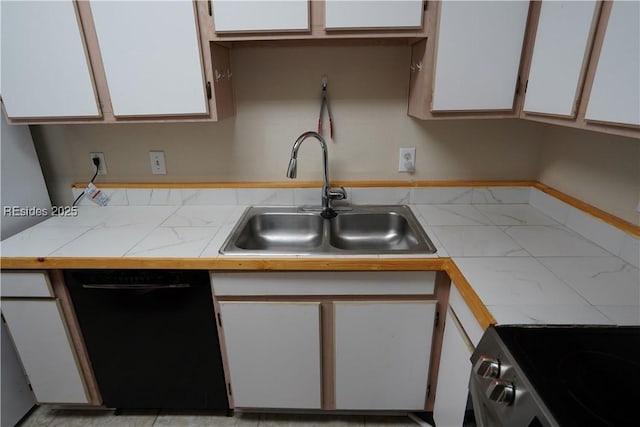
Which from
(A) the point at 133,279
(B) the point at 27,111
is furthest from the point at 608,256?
(B) the point at 27,111

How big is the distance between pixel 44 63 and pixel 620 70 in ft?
6.04

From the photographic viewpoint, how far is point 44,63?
1.24 m

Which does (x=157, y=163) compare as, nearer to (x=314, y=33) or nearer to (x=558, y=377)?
(x=314, y=33)

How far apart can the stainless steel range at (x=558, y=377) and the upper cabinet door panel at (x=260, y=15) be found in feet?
3.75

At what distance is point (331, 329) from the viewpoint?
129 centimetres

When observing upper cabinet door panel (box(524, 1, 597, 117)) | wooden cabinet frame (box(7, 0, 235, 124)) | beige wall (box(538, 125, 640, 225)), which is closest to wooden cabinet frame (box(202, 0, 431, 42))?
wooden cabinet frame (box(7, 0, 235, 124))

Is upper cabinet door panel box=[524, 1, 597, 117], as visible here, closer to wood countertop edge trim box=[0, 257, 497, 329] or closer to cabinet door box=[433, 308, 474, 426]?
wood countertop edge trim box=[0, 257, 497, 329]

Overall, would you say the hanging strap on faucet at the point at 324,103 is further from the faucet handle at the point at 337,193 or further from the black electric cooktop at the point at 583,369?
the black electric cooktop at the point at 583,369

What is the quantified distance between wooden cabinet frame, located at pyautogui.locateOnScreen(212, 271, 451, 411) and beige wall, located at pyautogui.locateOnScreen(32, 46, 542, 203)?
640 millimetres

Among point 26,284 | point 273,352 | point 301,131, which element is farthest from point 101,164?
point 273,352

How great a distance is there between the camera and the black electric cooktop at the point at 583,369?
0.57 m

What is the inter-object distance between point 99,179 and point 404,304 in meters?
1.60

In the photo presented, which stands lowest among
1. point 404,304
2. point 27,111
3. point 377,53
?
Answer: point 404,304

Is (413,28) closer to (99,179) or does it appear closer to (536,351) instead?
(536,351)
